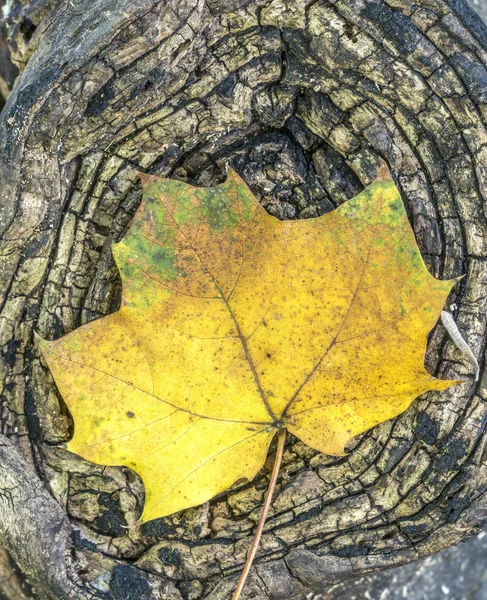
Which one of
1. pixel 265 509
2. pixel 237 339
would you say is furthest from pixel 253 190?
pixel 265 509

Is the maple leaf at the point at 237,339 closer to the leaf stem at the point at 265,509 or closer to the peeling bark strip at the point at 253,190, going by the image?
the leaf stem at the point at 265,509

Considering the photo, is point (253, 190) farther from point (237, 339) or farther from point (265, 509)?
point (265, 509)

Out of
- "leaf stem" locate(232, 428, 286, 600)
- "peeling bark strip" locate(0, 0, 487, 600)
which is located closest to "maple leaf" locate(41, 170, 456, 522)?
"leaf stem" locate(232, 428, 286, 600)

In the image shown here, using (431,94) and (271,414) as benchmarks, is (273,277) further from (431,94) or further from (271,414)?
(431,94)

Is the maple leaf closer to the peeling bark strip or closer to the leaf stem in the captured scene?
the leaf stem

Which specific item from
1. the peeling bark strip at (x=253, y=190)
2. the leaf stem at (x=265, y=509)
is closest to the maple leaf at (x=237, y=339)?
the leaf stem at (x=265, y=509)

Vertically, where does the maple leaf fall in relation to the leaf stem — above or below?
above

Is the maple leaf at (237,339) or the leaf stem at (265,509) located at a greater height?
the maple leaf at (237,339)
